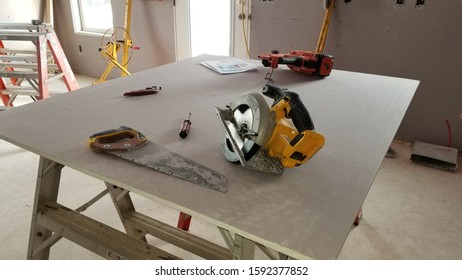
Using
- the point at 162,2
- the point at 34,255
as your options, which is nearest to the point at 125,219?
the point at 34,255

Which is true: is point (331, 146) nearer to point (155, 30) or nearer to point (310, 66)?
point (310, 66)

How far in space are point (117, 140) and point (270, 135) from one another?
42 centimetres

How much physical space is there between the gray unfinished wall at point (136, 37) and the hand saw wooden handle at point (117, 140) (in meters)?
2.93

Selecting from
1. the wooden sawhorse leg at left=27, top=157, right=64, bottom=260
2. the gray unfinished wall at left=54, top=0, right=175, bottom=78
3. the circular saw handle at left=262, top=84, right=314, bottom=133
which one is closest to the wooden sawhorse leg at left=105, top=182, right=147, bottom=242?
the wooden sawhorse leg at left=27, top=157, right=64, bottom=260

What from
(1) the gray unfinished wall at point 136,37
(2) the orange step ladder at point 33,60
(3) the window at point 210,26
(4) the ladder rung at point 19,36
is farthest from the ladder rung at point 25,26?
(3) the window at point 210,26

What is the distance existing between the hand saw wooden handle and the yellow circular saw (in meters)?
0.24

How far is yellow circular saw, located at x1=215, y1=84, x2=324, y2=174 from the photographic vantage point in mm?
706

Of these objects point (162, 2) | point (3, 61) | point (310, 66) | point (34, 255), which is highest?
point (162, 2)

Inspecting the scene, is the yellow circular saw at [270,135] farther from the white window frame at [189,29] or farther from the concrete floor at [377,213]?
the white window frame at [189,29]

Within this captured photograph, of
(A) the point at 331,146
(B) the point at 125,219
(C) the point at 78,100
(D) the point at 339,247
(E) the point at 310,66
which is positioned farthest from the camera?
(E) the point at 310,66

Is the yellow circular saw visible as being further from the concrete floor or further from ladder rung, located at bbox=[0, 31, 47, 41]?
ladder rung, located at bbox=[0, 31, 47, 41]

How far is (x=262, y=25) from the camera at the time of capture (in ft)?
9.61

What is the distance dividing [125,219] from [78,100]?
0.54 m

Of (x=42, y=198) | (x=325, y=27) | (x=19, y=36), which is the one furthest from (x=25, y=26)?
(x=325, y=27)
